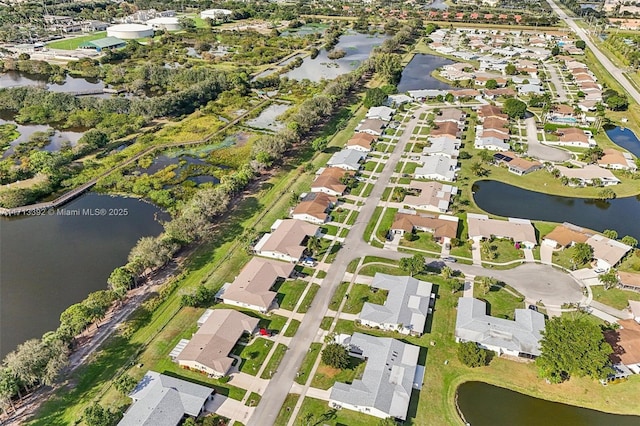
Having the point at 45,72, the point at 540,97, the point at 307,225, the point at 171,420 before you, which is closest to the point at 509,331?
the point at 307,225

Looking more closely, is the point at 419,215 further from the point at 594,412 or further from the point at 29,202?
the point at 29,202

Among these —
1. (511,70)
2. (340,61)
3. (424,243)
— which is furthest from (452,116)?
Answer: (340,61)

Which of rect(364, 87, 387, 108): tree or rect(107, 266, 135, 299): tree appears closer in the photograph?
rect(107, 266, 135, 299): tree

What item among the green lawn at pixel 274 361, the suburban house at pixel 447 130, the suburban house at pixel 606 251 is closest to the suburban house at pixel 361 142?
the suburban house at pixel 447 130

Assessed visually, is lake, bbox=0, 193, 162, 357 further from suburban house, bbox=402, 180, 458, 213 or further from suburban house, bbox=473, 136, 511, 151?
suburban house, bbox=473, 136, 511, 151

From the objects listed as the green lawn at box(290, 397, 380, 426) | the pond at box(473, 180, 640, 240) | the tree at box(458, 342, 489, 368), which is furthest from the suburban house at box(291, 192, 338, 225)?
the green lawn at box(290, 397, 380, 426)

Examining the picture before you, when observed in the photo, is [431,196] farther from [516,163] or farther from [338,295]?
[338,295]
